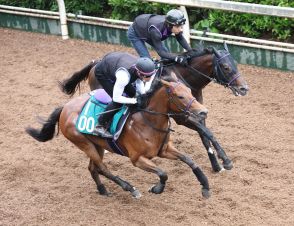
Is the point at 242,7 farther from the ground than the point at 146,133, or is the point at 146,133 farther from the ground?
the point at 242,7

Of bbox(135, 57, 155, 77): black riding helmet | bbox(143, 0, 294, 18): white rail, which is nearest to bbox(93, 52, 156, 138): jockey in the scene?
bbox(135, 57, 155, 77): black riding helmet

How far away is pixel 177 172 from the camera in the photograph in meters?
7.70

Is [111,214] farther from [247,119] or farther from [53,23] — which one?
[53,23]

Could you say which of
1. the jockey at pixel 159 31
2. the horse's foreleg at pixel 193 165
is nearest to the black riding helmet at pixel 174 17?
the jockey at pixel 159 31

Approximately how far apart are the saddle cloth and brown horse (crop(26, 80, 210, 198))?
0.29ft

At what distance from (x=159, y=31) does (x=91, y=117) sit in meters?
1.62

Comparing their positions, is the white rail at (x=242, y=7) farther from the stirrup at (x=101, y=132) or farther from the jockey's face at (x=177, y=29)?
the stirrup at (x=101, y=132)

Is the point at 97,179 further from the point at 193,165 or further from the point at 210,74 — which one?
the point at 210,74

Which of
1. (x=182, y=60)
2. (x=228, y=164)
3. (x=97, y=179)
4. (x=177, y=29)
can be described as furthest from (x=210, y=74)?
(x=97, y=179)

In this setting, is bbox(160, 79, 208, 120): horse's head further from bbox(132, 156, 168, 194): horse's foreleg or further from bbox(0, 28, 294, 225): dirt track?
bbox(0, 28, 294, 225): dirt track

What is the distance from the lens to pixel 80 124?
7.06 m

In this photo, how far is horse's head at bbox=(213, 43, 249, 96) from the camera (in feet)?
24.3

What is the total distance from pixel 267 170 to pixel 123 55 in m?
2.37

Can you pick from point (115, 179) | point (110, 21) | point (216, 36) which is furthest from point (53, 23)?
point (115, 179)
